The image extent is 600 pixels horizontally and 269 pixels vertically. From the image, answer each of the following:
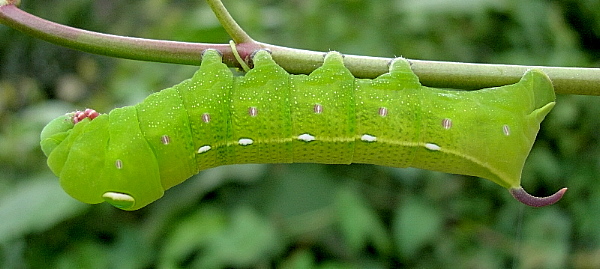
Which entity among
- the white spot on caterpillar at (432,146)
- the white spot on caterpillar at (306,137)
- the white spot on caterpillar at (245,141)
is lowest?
the white spot on caterpillar at (432,146)

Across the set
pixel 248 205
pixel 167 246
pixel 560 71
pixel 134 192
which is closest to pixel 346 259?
pixel 248 205

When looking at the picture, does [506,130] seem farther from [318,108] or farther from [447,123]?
[318,108]

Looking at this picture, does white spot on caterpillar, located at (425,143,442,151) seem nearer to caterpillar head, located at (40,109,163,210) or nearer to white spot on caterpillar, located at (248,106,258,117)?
white spot on caterpillar, located at (248,106,258,117)

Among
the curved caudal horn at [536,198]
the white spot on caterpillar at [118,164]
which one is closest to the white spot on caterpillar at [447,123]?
the curved caudal horn at [536,198]

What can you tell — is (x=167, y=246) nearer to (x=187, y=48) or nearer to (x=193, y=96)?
(x=193, y=96)

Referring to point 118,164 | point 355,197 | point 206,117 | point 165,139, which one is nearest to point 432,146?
point 206,117

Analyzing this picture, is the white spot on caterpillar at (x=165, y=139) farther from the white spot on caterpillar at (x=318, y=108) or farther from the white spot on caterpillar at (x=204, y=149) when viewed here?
the white spot on caterpillar at (x=318, y=108)

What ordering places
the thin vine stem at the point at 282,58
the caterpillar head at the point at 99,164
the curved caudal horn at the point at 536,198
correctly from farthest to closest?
the caterpillar head at the point at 99,164, the curved caudal horn at the point at 536,198, the thin vine stem at the point at 282,58
